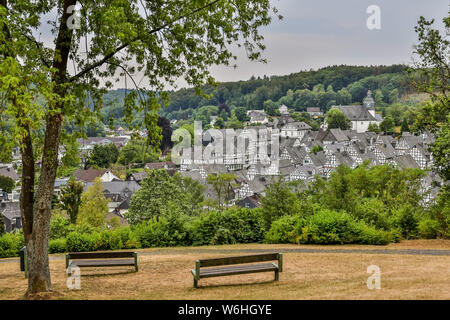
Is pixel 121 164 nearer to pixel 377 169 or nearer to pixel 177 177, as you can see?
pixel 177 177

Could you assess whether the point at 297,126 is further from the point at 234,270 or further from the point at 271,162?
the point at 234,270

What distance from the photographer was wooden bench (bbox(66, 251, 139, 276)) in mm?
10852

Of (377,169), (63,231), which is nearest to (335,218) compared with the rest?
(63,231)

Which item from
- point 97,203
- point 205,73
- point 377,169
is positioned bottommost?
point 97,203

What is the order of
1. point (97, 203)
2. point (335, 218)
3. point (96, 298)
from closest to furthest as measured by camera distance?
point (96, 298) < point (335, 218) < point (97, 203)

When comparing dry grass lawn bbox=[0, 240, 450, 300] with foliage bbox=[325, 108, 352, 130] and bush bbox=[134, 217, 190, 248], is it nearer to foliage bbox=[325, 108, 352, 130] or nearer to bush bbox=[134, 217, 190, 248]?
bush bbox=[134, 217, 190, 248]

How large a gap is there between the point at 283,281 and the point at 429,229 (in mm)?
9700

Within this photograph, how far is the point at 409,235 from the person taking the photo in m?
17.3

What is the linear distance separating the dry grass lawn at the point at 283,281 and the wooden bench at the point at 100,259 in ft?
1.01

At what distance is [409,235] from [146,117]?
12108 millimetres

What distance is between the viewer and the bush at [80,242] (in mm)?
16358

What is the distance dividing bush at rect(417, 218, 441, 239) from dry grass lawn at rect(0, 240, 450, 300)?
439 centimetres

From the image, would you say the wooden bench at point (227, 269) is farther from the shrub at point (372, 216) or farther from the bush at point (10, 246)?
the bush at point (10, 246)

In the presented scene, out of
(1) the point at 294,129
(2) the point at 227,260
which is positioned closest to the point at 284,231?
(2) the point at 227,260
